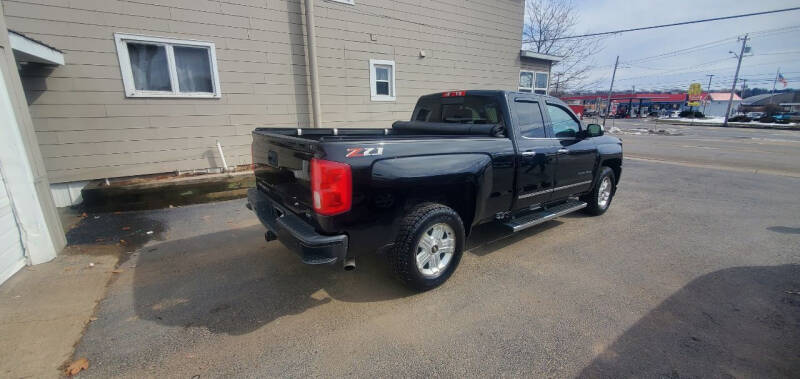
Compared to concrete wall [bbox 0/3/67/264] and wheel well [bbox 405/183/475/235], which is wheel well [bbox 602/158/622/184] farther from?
concrete wall [bbox 0/3/67/264]

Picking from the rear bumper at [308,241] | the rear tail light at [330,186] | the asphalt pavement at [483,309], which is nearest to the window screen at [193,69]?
the asphalt pavement at [483,309]

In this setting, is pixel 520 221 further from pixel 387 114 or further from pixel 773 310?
pixel 387 114

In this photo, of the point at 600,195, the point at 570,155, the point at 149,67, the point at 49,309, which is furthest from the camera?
the point at 149,67

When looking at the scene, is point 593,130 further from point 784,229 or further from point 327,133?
point 327,133

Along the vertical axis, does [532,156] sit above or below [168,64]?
below

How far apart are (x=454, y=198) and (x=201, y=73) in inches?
250

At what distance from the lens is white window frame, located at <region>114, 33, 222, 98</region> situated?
6.07 m

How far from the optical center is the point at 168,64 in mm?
6543

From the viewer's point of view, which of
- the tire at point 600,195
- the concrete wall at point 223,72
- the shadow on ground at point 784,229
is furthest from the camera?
the concrete wall at point 223,72

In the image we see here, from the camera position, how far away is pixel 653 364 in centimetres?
226

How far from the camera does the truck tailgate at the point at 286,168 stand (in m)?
2.65

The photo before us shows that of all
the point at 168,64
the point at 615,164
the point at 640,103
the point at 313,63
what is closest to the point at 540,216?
the point at 615,164

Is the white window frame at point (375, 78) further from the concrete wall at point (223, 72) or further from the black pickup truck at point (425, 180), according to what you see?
the black pickup truck at point (425, 180)

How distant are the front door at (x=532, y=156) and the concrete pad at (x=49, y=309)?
4146 millimetres
